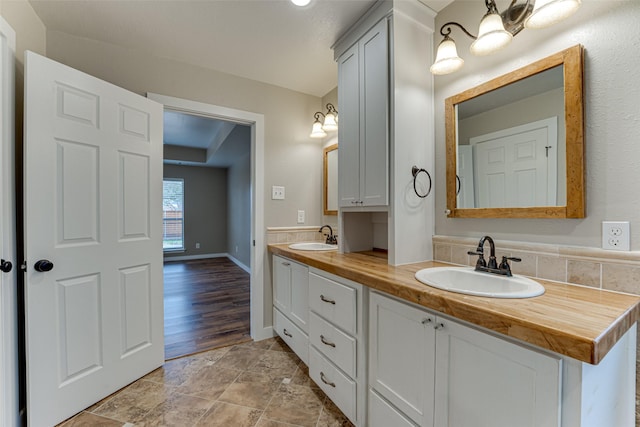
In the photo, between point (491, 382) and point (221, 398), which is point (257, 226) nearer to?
point (221, 398)

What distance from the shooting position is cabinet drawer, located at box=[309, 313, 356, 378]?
1.43 m

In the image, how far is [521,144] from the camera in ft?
4.28

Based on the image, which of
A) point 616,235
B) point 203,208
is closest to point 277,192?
point 616,235

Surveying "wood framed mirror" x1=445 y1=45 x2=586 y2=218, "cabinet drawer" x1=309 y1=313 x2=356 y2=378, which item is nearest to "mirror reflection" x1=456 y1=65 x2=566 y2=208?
"wood framed mirror" x1=445 y1=45 x2=586 y2=218

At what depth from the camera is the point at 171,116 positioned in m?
3.80

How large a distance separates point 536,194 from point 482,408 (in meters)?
0.94

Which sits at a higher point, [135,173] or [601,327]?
[135,173]

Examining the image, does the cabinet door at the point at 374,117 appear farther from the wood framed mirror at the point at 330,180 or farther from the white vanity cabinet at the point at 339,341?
the wood framed mirror at the point at 330,180

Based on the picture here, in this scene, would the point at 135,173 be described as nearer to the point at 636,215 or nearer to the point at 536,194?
the point at 536,194

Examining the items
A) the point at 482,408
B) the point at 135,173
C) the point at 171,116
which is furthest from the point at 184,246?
the point at 482,408

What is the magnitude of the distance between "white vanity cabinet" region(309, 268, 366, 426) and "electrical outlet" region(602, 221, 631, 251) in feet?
3.28

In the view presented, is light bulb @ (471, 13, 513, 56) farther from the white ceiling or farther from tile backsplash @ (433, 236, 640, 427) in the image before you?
tile backsplash @ (433, 236, 640, 427)

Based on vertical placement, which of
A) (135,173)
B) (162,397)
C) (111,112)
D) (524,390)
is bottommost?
(162,397)

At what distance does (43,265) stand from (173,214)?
5537mm
